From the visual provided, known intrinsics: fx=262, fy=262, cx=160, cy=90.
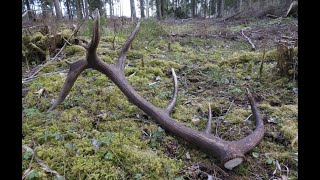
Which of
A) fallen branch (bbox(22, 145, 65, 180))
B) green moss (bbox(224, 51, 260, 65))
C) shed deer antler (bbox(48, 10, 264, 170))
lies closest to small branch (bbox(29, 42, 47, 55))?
shed deer antler (bbox(48, 10, 264, 170))

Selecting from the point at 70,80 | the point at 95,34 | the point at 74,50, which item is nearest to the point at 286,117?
the point at 95,34

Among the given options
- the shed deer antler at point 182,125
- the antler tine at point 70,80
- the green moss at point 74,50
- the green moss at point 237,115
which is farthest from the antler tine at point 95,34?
the green moss at point 74,50

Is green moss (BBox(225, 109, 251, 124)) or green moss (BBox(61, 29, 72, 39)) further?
green moss (BBox(61, 29, 72, 39))

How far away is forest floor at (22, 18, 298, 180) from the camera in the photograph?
2.15 metres

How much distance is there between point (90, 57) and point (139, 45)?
297 cm

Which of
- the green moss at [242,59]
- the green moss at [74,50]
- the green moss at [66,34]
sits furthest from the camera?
the green moss at [66,34]

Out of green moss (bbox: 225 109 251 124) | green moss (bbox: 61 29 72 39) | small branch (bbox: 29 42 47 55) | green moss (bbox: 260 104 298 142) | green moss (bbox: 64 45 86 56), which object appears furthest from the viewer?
green moss (bbox: 61 29 72 39)

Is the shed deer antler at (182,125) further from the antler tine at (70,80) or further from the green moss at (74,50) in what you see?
the green moss at (74,50)

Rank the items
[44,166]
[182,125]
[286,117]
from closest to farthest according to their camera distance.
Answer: [44,166], [182,125], [286,117]

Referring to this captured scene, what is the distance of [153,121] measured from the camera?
9.28 ft

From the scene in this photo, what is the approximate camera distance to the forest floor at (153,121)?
2146 mm

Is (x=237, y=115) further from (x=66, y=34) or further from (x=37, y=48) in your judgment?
(x=66, y=34)

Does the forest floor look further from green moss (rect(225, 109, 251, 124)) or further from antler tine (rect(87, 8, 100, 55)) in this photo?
antler tine (rect(87, 8, 100, 55))
